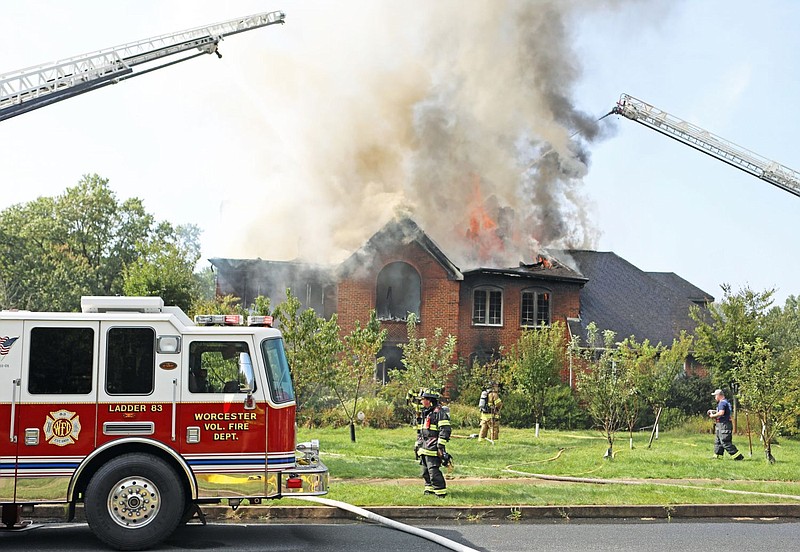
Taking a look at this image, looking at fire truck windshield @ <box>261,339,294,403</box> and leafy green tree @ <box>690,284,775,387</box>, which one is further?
leafy green tree @ <box>690,284,775,387</box>

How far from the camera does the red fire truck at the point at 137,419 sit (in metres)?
8.22

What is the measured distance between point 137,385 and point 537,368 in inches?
777

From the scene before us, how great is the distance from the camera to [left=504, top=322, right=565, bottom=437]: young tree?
26.8 meters

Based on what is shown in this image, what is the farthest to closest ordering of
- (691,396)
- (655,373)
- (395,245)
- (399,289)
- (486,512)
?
(399,289)
(395,245)
(691,396)
(655,373)
(486,512)

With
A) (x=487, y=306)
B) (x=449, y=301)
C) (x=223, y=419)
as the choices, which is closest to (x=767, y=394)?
(x=223, y=419)

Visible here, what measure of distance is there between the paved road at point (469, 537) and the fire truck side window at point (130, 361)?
158cm

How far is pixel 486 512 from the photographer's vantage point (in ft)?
34.3

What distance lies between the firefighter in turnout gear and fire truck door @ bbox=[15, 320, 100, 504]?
4.56 metres

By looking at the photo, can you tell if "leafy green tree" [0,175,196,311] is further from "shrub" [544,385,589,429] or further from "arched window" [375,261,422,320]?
"shrub" [544,385,589,429]

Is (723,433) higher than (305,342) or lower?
lower

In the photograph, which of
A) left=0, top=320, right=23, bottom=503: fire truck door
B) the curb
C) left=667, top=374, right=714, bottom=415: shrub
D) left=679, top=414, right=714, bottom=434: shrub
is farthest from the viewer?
left=667, top=374, right=714, bottom=415: shrub

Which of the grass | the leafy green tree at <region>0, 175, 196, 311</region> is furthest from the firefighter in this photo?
the leafy green tree at <region>0, 175, 196, 311</region>

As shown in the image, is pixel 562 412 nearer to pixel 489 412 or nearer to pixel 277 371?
pixel 489 412

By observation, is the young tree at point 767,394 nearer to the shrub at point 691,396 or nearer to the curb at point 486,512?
the curb at point 486,512
